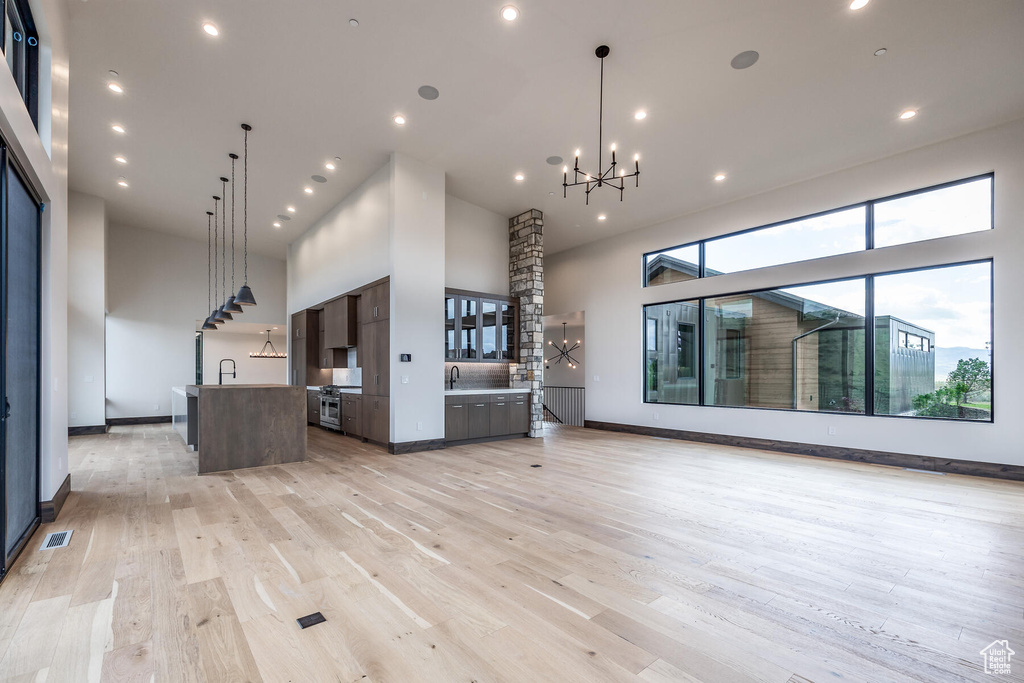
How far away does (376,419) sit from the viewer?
6676 mm

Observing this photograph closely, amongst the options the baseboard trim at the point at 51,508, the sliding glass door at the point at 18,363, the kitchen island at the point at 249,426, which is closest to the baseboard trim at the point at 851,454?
the kitchen island at the point at 249,426

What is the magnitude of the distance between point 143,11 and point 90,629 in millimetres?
4593

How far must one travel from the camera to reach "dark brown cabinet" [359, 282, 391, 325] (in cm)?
640

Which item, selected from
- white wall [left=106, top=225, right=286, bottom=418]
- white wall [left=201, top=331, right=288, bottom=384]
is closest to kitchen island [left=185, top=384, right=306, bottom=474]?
white wall [left=106, top=225, right=286, bottom=418]

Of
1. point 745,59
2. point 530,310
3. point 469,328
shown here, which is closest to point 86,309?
point 469,328

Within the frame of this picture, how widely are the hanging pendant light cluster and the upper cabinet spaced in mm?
2807

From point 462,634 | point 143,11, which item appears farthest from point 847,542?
point 143,11

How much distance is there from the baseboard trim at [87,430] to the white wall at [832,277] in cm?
915

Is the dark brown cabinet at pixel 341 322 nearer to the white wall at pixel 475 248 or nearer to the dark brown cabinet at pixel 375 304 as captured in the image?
the dark brown cabinet at pixel 375 304

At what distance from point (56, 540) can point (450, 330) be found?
4.91m

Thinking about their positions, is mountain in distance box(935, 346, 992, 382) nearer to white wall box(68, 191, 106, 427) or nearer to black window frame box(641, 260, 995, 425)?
black window frame box(641, 260, 995, 425)

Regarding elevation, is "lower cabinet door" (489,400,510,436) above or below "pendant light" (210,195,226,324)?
below

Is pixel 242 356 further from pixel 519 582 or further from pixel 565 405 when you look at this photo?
pixel 519 582

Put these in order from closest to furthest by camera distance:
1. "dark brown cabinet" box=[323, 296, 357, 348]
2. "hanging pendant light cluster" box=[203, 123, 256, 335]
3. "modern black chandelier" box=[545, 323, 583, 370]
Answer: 1. "hanging pendant light cluster" box=[203, 123, 256, 335]
2. "dark brown cabinet" box=[323, 296, 357, 348]
3. "modern black chandelier" box=[545, 323, 583, 370]
